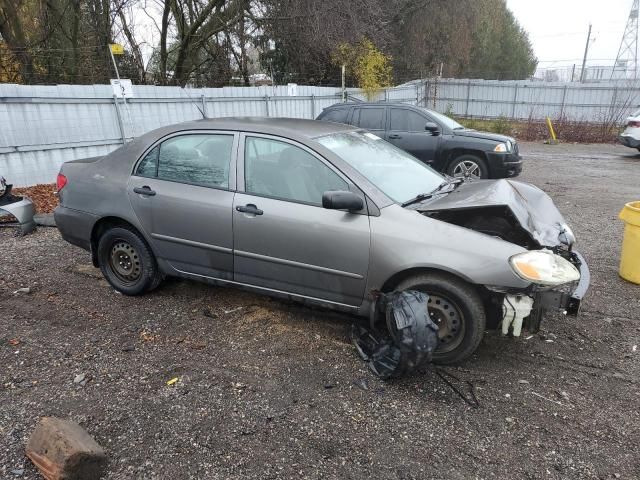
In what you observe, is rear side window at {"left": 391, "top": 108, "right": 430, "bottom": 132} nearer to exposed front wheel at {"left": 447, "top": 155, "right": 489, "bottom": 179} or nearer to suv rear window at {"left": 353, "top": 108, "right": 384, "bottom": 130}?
suv rear window at {"left": 353, "top": 108, "right": 384, "bottom": 130}

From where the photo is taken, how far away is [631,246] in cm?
461

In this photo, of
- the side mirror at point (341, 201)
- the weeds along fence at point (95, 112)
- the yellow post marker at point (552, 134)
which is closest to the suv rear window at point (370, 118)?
the weeds along fence at point (95, 112)

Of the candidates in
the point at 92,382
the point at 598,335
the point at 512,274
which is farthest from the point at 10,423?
the point at 598,335

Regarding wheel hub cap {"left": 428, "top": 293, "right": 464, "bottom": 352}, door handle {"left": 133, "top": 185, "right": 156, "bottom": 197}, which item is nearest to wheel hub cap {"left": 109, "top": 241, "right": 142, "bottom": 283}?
door handle {"left": 133, "top": 185, "right": 156, "bottom": 197}

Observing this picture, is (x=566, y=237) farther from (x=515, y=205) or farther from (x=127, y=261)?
(x=127, y=261)

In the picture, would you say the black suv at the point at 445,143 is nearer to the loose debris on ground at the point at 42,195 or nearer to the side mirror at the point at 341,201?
the loose debris on ground at the point at 42,195

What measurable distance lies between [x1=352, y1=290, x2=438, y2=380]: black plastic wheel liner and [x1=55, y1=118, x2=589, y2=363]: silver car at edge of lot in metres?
0.16

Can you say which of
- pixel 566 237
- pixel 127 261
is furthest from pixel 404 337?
pixel 127 261

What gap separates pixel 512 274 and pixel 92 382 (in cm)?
286

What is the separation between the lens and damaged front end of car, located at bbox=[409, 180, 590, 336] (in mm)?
2951

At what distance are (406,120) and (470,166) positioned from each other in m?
1.56

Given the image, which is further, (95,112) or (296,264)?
(95,112)

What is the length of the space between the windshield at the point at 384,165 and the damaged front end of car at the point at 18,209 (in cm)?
482

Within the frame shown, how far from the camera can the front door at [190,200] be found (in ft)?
12.2
